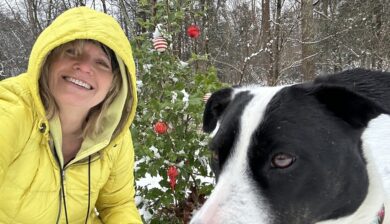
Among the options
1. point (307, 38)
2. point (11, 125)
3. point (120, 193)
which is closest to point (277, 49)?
point (307, 38)

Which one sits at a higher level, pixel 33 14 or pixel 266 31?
pixel 33 14

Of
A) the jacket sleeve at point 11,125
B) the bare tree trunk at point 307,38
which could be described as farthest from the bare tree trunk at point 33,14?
the jacket sleeve at point 11,125

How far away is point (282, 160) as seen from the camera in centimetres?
158

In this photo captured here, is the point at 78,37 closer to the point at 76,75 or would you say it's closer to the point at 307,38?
the point at 76,75

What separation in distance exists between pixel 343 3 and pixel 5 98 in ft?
42.5

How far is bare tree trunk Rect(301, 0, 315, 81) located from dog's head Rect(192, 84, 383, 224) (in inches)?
248

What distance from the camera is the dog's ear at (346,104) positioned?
5.69ft

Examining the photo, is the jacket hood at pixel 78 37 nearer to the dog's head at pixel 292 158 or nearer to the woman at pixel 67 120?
the woman at pixel 67 120

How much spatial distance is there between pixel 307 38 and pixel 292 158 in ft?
22.6

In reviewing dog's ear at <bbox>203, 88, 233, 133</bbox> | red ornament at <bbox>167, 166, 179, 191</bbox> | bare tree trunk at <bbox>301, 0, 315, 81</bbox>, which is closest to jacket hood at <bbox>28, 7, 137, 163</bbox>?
dog's ear at <bbox>203, 88, 233, 133</bbox>

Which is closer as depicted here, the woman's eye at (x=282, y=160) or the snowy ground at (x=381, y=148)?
the woman's eye at (x=282, y=160)

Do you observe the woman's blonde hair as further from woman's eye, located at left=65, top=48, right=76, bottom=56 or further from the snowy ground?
the snowy ground

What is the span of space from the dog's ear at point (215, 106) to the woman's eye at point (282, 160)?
70 centimetres

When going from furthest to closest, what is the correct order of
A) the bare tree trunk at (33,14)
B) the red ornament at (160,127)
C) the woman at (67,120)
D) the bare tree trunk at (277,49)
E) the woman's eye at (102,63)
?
the bare tree trunk at (33,14) → the bare tree trunk at (277,49) → the red ornament at (160,127) → the woman's eye at (102,63) → the woman at (67,120)
